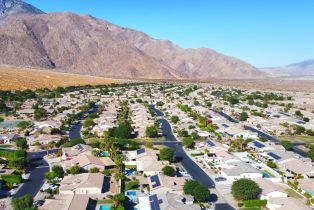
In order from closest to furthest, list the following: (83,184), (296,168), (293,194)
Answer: (83,184)
(293,194)
(296,168)

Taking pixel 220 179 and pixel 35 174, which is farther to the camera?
pixel 35 174

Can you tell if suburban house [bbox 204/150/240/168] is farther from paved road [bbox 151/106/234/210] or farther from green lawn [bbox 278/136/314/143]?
green lawn [bbox 278/136/314/143]

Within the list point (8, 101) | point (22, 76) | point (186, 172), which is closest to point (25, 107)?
point (8, 101)

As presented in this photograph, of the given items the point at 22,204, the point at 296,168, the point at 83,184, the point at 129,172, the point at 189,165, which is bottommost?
the point at 189,165

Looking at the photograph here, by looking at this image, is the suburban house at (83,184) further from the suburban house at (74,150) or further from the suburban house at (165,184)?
the suburban house at (74,150)

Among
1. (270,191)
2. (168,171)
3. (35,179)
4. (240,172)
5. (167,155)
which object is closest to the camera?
(270,191)

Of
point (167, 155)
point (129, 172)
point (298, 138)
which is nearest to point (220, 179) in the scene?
point (167, 155)

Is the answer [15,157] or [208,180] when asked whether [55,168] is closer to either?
[15,157]

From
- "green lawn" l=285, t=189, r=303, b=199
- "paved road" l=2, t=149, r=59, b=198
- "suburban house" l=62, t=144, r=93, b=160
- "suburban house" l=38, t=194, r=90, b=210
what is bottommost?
"paved road" l=2, t=149, r=59, b=198

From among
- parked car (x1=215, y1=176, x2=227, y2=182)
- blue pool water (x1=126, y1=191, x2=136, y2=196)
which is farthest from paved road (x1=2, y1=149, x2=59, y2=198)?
parked car (x1=215, y1=176, x2=227, y2=182)

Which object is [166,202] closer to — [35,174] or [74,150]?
[35,174]

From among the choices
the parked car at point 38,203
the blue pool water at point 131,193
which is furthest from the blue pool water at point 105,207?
the parked car at point 38,203
